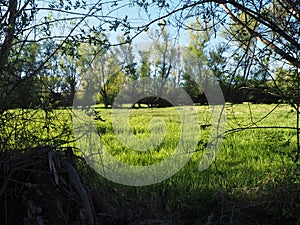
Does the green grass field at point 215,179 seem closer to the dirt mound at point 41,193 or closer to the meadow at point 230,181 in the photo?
the meadow at point 230,181

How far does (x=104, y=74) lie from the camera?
267cm

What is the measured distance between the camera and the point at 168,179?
323 centimetres

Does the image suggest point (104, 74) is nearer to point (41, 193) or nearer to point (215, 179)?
point (41, 193)

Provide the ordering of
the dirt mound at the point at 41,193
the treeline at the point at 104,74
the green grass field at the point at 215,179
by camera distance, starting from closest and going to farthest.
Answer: the dirt mound at the point at 41,193, the treeline at the point at 104,74, the green grass field at the point at 215,179

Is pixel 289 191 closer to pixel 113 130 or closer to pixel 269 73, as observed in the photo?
pixel 269 73

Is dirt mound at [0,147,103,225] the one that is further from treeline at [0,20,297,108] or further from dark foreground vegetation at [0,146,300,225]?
treeline at [0,20,297,108]

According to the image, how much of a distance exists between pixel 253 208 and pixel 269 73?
1005 mm

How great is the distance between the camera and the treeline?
2.20 m

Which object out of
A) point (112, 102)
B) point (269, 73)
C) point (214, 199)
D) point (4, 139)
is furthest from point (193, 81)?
point (4, 139)

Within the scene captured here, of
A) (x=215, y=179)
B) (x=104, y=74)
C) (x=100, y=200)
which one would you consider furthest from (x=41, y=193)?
(x=215, y=179)

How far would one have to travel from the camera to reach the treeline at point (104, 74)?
7.22 ft

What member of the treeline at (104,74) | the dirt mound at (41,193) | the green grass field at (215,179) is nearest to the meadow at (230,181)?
the green grass field at (215,179)

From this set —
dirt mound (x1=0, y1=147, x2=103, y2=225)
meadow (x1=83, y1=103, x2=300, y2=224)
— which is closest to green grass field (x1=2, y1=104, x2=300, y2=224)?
meadow (x1=83, y1=103, x2=300, y2=224)

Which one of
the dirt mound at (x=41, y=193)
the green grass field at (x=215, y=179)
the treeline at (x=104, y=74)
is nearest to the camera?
the dirt mound at (x=41, y=193)
